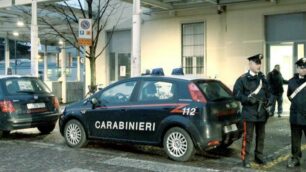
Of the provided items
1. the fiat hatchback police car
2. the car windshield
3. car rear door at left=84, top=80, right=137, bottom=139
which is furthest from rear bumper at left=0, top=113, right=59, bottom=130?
car rear door at left=84, top=80, right=137, bottom=139

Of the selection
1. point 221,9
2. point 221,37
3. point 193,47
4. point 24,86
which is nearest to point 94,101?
point 24,86

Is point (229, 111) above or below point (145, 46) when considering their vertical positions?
below

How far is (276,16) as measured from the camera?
1591 centimetres

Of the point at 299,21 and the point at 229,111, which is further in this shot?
the point at 299,21

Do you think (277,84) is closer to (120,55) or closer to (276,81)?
(276,81)

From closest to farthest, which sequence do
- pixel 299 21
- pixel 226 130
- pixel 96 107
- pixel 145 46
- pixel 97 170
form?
1. pixel 97 170
2. pixel 226 130
3. pixel 96 107
4. pixel 299 21
5. pixel 145 46

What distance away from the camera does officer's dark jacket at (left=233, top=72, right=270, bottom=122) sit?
7.66 meters

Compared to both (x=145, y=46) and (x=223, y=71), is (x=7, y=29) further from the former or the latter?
(x=223, y=71)

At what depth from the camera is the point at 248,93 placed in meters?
7.69

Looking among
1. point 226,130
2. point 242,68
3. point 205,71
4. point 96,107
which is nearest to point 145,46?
point 205,71

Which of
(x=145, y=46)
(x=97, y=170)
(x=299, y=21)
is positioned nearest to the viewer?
(x=97, y=170)

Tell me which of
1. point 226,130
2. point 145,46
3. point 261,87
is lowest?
point 226,130

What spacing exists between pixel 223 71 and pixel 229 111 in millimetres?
8611

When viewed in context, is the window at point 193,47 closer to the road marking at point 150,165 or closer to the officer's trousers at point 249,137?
the road marking at point 150,165
